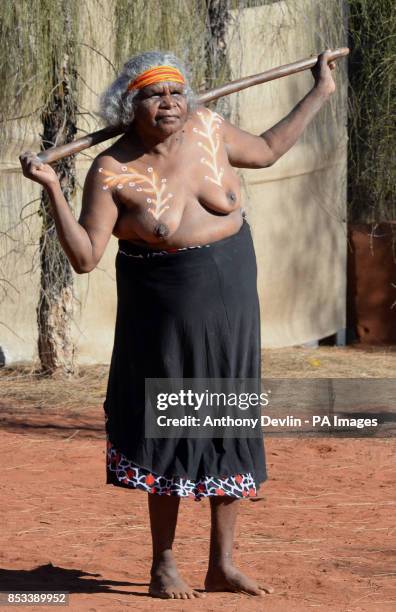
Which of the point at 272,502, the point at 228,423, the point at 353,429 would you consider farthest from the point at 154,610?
the point at 353,429

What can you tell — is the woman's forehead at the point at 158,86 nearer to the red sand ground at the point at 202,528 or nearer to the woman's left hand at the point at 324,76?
the woman's left hand at the point at 324,76

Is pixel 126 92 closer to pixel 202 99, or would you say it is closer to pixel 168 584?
pixel 202 99

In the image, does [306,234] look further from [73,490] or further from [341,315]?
[73,490]

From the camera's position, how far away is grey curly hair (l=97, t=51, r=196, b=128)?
3.78 metres

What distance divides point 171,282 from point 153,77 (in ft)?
2.24

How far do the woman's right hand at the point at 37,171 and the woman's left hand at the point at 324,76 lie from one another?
3.80 feet

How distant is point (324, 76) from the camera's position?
Result: 4.31m

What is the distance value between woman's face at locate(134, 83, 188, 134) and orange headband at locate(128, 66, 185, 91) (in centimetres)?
2

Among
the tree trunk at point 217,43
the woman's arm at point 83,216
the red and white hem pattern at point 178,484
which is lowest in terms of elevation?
the red and white hem pattern at point 178,484

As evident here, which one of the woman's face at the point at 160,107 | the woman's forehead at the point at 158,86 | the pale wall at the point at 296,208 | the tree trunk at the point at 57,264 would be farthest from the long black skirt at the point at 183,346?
the pale wall at the point at 296,208

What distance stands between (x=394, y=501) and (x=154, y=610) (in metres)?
1.87

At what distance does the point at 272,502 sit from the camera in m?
5.35

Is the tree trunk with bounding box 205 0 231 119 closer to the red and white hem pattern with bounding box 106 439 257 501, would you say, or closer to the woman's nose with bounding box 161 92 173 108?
the woman's nose with bounding box 161 92 173 108

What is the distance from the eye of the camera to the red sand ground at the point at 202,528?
13.3 feet
